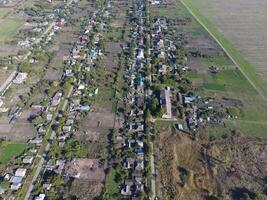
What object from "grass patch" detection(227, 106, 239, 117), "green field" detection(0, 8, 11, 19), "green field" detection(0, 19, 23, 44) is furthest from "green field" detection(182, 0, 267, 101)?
"green field" detection(0, 8, 11, 19)

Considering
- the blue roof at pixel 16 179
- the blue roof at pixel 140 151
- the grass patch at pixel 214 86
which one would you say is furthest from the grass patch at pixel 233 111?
the blue roof at pixel 16 179

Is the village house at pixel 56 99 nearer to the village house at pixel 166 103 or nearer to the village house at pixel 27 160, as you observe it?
the village house at pixel 27 160

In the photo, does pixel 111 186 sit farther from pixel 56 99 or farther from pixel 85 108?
pixel 56 99

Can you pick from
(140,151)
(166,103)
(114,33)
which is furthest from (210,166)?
(114,33)

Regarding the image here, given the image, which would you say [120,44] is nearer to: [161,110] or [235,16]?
[161,110]

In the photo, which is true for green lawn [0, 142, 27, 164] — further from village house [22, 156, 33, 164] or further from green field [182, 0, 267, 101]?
green field [182, 0, 267, 101]

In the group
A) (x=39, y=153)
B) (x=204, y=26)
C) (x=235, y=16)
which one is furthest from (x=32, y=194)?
(x=235, y=16)
